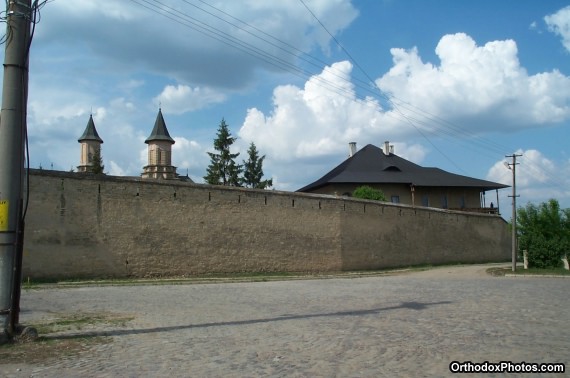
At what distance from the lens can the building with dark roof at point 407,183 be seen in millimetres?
52875

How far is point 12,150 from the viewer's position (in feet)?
25.9

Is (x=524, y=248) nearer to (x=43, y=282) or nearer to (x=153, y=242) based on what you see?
(x=153, y=242)

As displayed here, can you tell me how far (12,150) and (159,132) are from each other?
191ft

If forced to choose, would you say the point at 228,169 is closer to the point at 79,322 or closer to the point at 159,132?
the point at 159,132

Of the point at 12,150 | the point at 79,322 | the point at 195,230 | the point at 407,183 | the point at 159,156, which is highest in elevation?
the point at 159,156

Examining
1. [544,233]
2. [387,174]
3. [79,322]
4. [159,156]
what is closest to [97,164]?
[159,156]

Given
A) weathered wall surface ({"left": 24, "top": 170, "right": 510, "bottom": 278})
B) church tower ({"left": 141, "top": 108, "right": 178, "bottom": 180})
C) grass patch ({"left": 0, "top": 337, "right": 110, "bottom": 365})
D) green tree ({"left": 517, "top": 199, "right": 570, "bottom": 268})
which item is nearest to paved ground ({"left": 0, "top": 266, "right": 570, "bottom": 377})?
grass patch ({"left": 0, "top": 337, "right": 110, "bottom": 365})

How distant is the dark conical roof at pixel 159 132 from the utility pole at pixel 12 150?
186 ft

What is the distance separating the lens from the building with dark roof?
52875 mm

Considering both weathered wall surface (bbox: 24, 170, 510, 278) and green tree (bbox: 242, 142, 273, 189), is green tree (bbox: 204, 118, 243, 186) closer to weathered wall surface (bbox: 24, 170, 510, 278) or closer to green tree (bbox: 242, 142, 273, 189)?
green tree (bbox: 242, 142, 273, 189)

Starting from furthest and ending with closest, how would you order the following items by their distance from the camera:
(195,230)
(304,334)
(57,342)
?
(195,230)
(304,334)
(57,342)

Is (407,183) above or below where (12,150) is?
above

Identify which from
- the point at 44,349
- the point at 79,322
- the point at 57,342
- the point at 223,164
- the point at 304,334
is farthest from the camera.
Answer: the point at 223,164

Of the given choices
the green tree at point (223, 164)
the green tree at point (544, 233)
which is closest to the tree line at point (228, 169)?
the green tree at point (223, 164)
